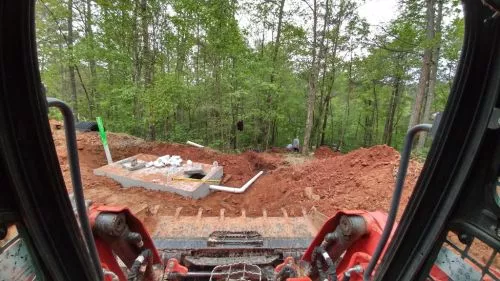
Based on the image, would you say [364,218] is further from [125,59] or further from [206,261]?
[125,59]

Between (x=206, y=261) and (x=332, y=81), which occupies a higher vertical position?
(x=332, y=81)

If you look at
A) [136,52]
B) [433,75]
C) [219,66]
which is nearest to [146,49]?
[136,52]

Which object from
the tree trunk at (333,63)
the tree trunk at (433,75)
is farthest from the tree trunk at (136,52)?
the tree trunk at (433,75)

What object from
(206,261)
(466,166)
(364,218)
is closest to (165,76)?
(206,261)

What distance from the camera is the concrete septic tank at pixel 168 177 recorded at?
7.31m

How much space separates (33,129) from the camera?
1010 mm

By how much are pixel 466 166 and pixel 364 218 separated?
111 cm

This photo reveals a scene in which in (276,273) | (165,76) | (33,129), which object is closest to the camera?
(33,129)

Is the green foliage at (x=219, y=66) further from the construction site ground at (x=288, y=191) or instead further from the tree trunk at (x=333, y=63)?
the construction site ground at (x=288, y=191)

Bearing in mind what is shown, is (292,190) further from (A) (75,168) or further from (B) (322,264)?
(A) (75,168)

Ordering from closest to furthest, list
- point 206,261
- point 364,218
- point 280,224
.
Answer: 1. point 364,218
2. point 206,261
3. point 280,224

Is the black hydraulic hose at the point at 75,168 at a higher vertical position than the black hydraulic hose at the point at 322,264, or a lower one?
higher

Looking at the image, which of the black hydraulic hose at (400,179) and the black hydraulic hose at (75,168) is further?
the black hydraulic hose at (400,179)

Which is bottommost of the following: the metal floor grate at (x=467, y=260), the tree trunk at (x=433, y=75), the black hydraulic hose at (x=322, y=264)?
the black hydraulic hose at (x=322, y=264)
